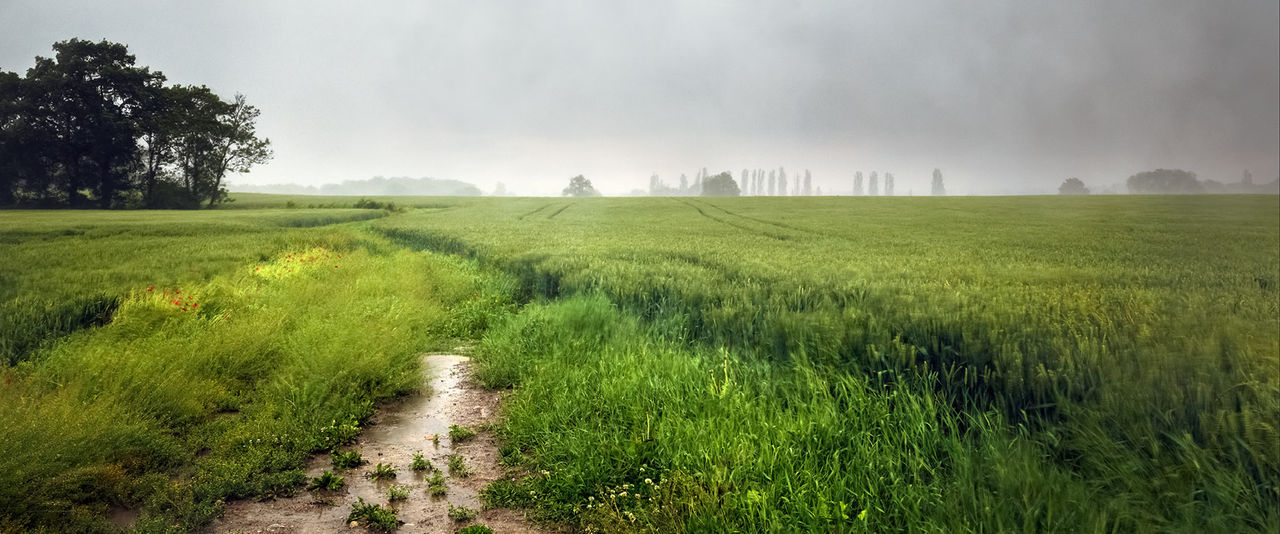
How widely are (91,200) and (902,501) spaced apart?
18.5m

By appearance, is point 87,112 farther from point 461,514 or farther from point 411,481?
point 461,514

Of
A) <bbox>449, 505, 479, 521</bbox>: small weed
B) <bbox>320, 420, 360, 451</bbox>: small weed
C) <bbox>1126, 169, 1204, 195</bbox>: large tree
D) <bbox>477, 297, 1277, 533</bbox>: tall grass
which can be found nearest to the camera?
<bbox>477, 297, 1277, 533</bbox>: tall grass

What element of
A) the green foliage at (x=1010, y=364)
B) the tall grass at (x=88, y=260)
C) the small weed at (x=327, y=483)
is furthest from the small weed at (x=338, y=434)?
the tall grass at (x=88, y=260)

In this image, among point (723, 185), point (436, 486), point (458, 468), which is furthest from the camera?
point (723, 185)

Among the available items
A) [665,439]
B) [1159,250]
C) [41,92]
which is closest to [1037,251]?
[1159,250]

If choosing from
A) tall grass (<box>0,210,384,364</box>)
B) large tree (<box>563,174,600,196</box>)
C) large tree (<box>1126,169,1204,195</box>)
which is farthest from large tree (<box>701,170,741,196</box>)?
tall grass (<box>0,210,384,364</box>)

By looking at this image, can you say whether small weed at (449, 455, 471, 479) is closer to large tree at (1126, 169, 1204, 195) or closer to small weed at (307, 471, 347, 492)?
small weed at (307, 471, 347, 492)

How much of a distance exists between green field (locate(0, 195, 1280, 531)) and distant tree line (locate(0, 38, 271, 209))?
1.58 meters

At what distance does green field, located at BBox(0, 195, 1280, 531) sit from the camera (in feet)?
10.9

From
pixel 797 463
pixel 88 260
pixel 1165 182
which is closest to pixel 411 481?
pixel 797 463

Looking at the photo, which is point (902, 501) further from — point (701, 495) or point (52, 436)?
point (52, 436)

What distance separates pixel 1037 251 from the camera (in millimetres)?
14836

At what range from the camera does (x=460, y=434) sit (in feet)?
18.9

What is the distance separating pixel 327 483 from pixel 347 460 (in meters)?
0.40
